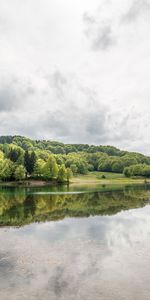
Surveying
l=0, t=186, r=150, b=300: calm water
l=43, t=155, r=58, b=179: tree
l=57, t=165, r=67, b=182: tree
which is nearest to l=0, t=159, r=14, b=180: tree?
l=43, t=155, r=58, b=179: tree

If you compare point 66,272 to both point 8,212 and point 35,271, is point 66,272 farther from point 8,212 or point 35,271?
point 8,212

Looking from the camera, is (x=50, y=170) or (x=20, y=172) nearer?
(x=20, y=172)

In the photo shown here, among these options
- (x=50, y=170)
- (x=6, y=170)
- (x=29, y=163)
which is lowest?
(x=50, y=170)

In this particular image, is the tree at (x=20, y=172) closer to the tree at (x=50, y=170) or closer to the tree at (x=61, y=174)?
the tree at (x=50, y=170)

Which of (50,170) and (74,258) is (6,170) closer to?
(50,170)

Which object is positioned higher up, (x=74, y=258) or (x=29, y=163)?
(x=29, y=163)

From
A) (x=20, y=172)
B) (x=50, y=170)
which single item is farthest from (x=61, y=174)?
(x=20, y=172)

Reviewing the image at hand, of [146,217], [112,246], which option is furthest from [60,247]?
[146,217]

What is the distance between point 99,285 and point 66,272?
2.89 metres

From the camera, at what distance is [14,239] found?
2845cm

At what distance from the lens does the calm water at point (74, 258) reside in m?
16.5

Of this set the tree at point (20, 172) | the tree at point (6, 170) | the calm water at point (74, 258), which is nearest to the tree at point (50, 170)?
the tree at point (20, 172)

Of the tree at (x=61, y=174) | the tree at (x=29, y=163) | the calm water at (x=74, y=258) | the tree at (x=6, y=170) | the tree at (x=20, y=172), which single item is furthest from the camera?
the tree at (x=29, y=163)

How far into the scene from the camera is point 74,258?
22375 mm
